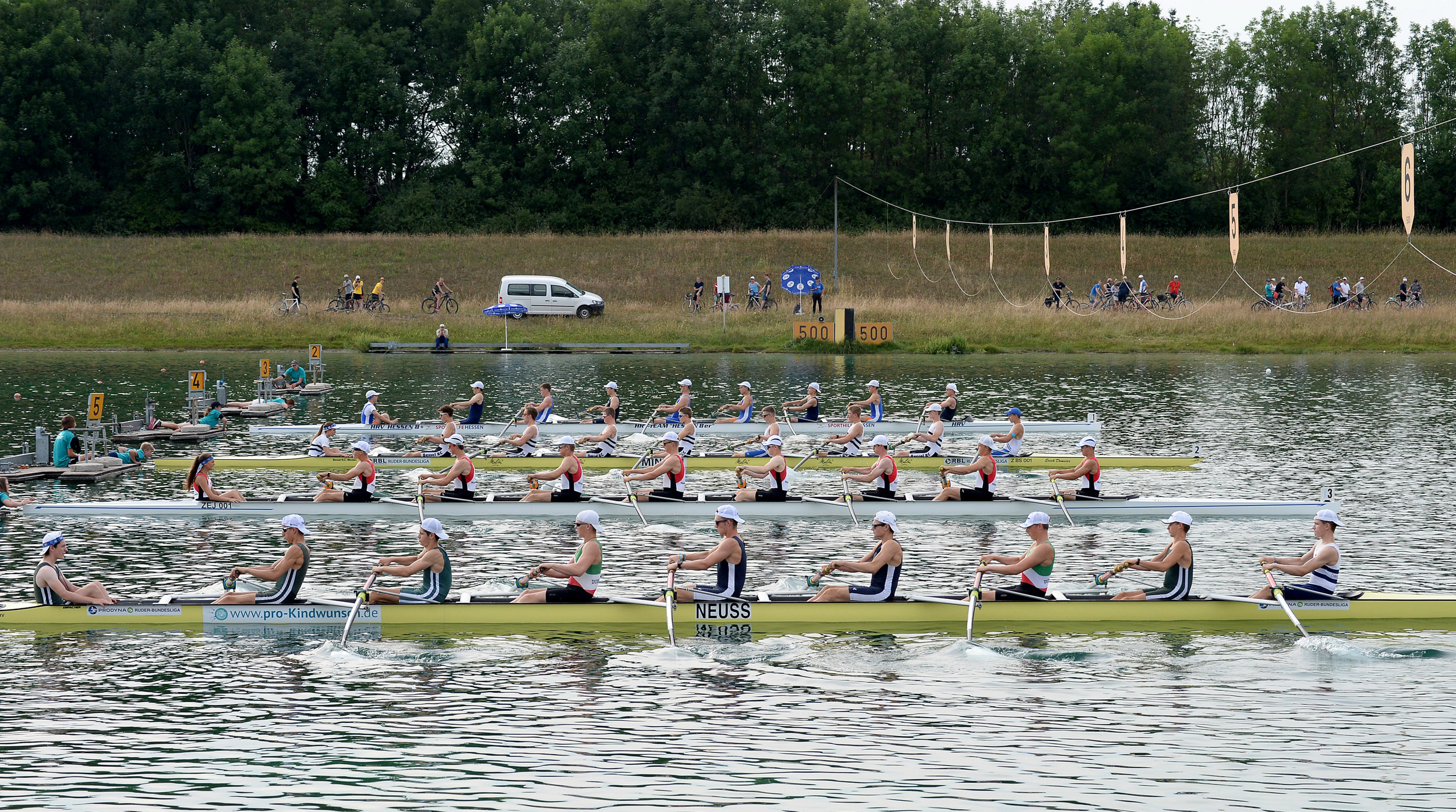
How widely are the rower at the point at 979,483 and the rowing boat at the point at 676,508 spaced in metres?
0.11

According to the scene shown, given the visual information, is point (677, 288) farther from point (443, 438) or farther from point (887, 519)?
point (887, 519)

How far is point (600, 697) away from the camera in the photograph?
46.3ft

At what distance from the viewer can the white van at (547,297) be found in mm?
61906

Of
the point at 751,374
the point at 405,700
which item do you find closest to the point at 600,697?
the point at 405,700

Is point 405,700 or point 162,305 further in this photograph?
point 162,305

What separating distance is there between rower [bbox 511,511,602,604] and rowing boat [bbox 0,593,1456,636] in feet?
0.32

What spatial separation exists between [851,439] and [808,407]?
4.05 metres

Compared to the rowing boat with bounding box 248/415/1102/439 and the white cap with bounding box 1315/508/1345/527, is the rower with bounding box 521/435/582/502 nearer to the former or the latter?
the rowing boat with bounding box 248/415/1102/439

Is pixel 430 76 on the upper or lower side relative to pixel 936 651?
upper

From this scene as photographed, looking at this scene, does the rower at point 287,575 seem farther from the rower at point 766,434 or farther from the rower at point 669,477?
the rower at point 766,434

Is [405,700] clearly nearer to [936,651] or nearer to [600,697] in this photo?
[600,697]

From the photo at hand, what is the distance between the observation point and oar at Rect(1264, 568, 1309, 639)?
632 inches

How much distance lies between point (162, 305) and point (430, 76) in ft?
141

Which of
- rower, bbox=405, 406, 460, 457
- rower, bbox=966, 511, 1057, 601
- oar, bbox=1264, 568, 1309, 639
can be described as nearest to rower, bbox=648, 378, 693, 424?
rower, bbox=405, 406, 460, 457
